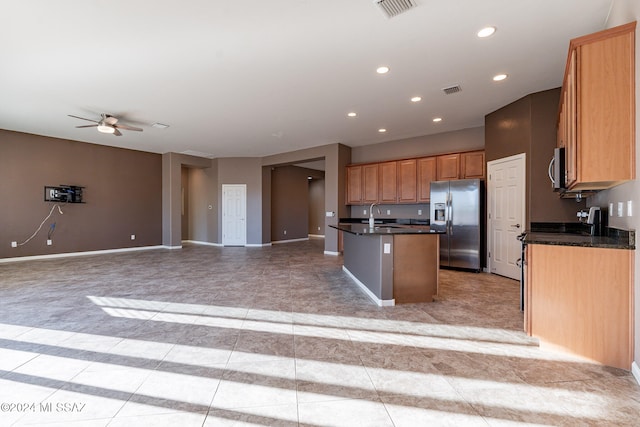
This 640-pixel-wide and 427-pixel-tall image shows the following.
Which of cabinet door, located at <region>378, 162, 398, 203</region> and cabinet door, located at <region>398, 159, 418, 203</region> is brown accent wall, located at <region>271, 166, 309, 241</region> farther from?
cabinet door, located at <region>398, 159, 418, 203</region>

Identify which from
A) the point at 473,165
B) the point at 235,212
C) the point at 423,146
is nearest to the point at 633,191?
the point at 473,165

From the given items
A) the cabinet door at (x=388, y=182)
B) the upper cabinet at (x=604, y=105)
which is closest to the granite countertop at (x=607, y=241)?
the upper cabinet at (x=604, y=105)

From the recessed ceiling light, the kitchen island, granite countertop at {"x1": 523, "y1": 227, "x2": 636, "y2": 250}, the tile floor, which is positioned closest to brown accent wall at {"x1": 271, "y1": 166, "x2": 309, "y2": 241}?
the tile floor

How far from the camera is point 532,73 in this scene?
3914 millimetres

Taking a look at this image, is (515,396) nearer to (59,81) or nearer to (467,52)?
(467,52)

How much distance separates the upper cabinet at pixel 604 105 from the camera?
212 centimetres

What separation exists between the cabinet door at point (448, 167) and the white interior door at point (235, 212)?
5.92 meters

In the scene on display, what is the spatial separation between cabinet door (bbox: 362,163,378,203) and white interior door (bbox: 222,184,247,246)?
13.4 ft

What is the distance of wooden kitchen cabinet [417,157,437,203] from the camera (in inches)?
255

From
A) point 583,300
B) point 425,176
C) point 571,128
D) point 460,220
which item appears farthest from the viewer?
point 425,176

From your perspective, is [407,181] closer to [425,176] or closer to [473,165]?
[425,176]

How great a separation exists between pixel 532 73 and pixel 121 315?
18.8 ft

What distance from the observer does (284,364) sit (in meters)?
2.19

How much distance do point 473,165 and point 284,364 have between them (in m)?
5.40
